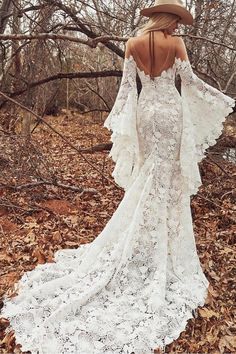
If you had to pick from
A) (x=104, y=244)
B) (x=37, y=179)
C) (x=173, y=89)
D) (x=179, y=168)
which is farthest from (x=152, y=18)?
(x=37, y=179)

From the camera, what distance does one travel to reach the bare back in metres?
3.28

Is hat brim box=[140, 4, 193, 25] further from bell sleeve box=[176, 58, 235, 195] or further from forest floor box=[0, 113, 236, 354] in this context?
forest floor box=[0, 113, 236, 354]

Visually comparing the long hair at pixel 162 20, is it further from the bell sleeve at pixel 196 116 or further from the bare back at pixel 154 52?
the bell sleeve at pixel 196 116

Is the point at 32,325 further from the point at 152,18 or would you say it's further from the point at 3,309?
the point at 152,18

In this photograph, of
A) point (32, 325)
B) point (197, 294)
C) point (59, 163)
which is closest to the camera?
point (32, 325)

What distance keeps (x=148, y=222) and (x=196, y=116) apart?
38.7 inches

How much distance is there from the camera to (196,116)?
364 centimetres

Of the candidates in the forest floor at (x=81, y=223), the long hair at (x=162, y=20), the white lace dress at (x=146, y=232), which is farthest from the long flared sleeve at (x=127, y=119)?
the forest floor at (x=81, y=223)

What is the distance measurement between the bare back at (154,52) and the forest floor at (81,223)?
189 cm

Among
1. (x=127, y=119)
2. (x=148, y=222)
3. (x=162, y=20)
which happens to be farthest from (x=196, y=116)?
(x=148, y=222)

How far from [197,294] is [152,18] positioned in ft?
7.13

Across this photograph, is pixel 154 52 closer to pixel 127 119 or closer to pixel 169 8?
pixel 169 8

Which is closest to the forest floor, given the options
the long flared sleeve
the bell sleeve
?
the bell sleeve

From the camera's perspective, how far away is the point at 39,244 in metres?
4.41
